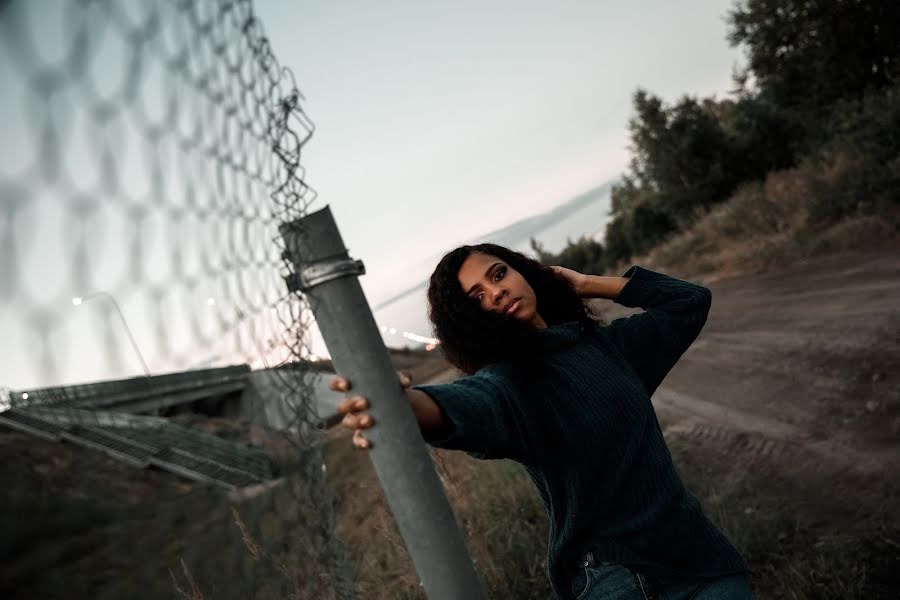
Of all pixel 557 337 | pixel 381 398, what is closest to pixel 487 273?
pixel 557 337

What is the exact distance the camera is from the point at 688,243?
52.7 feet

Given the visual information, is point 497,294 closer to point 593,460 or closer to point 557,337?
point 557,337

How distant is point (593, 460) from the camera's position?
1.47 meters

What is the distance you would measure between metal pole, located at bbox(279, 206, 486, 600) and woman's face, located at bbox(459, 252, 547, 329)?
0.82 m

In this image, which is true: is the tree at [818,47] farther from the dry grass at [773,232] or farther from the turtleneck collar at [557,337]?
the turtleneck collar at [557,337]

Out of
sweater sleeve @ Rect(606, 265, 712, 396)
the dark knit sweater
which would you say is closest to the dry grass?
sweater sleeve @ Rect(606, 265, 712, 396)

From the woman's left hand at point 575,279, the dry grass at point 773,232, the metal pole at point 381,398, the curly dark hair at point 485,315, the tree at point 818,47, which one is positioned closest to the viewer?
the metal pole at point 381,398

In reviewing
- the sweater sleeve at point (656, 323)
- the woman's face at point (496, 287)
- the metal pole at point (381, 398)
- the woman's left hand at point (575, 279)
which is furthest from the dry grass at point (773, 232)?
the metal pole at point (381, 398)

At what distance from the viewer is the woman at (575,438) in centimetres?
136

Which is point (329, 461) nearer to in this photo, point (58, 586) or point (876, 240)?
point (58, 586)

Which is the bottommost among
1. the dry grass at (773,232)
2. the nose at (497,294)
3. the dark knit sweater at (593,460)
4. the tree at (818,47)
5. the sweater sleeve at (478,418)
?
the dry grass at (773,232)

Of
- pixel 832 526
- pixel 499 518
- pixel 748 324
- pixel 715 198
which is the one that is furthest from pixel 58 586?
pixel 715 198

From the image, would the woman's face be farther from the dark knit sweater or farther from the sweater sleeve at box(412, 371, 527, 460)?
the sweater sleeve at box(412, 371, 527, 460)

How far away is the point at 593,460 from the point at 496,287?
0.62 m
